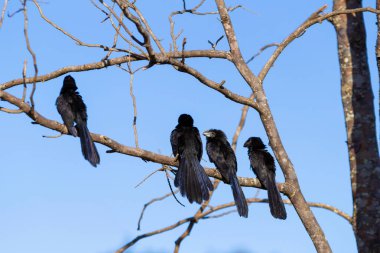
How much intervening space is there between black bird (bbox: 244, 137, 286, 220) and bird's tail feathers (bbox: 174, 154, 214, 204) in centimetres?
77

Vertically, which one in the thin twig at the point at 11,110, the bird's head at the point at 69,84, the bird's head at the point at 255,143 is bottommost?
the thin twig at the point at 11,110

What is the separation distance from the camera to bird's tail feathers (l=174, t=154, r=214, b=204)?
25.6 feet

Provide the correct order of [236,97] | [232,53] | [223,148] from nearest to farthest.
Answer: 1. [236,97]
2. [232,53]
3. [223,148]

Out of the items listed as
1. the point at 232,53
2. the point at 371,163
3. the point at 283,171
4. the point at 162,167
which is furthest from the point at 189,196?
the point at 371,163

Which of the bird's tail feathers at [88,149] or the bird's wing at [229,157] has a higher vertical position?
the bird's wing at [229,157]

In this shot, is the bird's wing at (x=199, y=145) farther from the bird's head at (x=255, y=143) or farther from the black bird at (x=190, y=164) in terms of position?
the bird's head at (x=255, y=143)

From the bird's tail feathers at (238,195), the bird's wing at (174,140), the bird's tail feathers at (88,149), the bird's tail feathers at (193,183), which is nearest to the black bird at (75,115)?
the bird's tail feathers at (88,149)

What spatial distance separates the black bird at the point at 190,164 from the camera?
782 cm

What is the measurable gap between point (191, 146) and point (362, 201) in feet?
6.86

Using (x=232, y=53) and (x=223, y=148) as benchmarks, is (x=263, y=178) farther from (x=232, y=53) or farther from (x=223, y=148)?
(x=232, y=53)

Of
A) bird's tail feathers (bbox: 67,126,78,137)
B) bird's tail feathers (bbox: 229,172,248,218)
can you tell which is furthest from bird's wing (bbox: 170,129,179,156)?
bird's tail feathers (bbox: 67,126,78,137)

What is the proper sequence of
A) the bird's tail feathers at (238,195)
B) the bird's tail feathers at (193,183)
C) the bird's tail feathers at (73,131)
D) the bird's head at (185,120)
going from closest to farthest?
the bird's tail feathers at (73,131), the bird's tail feathers at (193,183), the bird's tail feathers at (238,195), the bird's head at (185,120)

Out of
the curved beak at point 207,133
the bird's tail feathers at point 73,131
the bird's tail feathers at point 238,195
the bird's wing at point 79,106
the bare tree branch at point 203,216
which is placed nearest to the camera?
the bird's tail feathers at point 73,131

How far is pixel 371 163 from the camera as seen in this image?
845 centimetres
